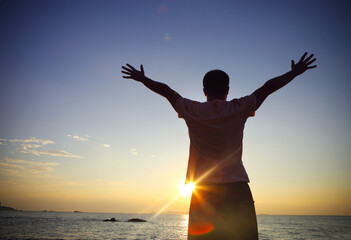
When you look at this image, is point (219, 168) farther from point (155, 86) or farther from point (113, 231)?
point (113, 231)

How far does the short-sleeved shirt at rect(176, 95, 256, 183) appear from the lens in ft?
5.60

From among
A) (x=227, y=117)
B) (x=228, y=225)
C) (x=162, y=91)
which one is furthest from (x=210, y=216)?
(x=162, y=91)

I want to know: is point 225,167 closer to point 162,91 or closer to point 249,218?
point 249,218

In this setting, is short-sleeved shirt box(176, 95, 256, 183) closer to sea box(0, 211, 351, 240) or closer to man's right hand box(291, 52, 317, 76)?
man's right hand box(291, 52, 317, 76)

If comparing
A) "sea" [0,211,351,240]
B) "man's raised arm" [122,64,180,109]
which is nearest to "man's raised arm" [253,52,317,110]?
"man's raised arm" [122,64,180,109]

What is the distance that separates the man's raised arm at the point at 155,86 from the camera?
201 centimetres

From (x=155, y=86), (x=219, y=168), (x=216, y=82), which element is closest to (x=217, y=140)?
(x=219, y=168)

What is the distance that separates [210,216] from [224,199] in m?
0.16

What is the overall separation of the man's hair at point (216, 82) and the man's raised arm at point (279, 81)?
0.27 meters

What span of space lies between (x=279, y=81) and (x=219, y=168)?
0.99 metres

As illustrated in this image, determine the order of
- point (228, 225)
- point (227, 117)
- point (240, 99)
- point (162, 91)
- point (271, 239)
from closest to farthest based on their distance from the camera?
point (228, 225)
point (227, 117)
point (240, 99)
point (162, 91)
point (271, 239)

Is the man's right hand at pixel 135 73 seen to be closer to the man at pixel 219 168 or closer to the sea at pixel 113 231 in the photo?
the man at pixel 219 168

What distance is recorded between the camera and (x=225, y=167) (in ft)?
5.59

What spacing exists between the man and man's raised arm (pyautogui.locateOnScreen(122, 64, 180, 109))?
15 cm
